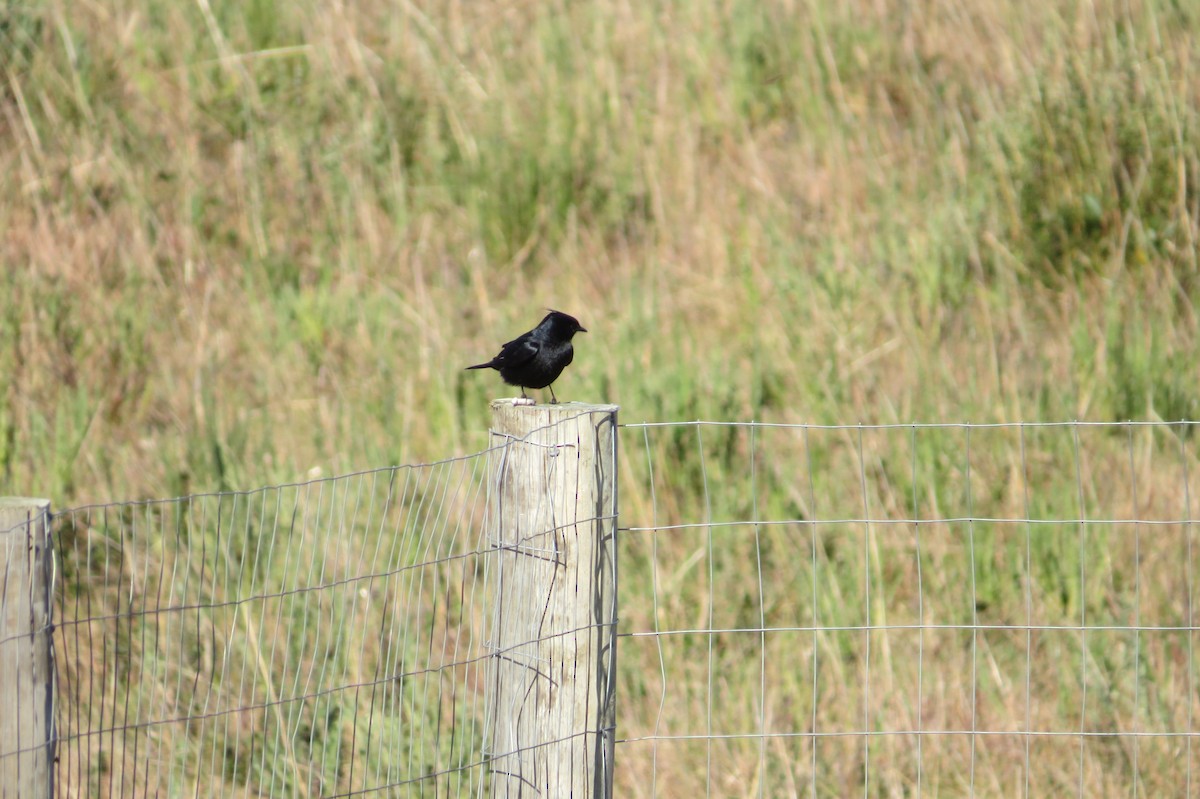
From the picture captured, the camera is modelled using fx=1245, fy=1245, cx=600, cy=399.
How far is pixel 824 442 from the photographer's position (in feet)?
17.5

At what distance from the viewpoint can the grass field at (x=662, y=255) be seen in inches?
198

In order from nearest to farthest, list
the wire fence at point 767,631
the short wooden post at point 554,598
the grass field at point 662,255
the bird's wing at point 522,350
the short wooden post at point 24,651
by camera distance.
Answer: the short wooden post at point 24,651 < the short wooden post at point 554,598 < the wire fence at point 767,631 < the bird's wing at point 522,350 < the grass field at point 662,255

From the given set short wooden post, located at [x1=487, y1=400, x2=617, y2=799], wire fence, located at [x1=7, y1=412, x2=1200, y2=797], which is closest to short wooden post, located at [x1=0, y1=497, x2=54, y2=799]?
short wooden post, located at [x1=487, y1=400, x2=617, y2=799]

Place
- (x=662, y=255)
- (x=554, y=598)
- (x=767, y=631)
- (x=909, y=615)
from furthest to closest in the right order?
Answer: (x=662, y=255)
(x=909, y=615)
(x=767, y=631)
(x=554, y=598)

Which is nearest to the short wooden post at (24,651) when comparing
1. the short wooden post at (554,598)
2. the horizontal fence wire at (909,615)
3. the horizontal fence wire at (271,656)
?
the short wooden post at (554,598)

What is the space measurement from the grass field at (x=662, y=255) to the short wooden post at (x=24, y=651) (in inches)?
83.0

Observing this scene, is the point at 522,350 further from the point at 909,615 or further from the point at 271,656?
the point at 909,615

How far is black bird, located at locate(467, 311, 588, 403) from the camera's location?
4.15 metres

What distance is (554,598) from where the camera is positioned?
2621 millimetres

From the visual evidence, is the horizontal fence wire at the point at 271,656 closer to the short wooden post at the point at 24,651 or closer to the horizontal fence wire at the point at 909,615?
the horizontal fence wire at the point at 909,615

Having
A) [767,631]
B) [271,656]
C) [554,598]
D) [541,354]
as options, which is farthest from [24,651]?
[767,631]

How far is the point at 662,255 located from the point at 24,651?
5.08m

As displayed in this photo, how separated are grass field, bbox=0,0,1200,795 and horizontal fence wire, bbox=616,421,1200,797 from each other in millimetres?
26

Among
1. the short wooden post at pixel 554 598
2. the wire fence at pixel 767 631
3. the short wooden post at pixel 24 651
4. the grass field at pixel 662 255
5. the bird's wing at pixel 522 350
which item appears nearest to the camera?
the short wooden post at pixel 24 651
